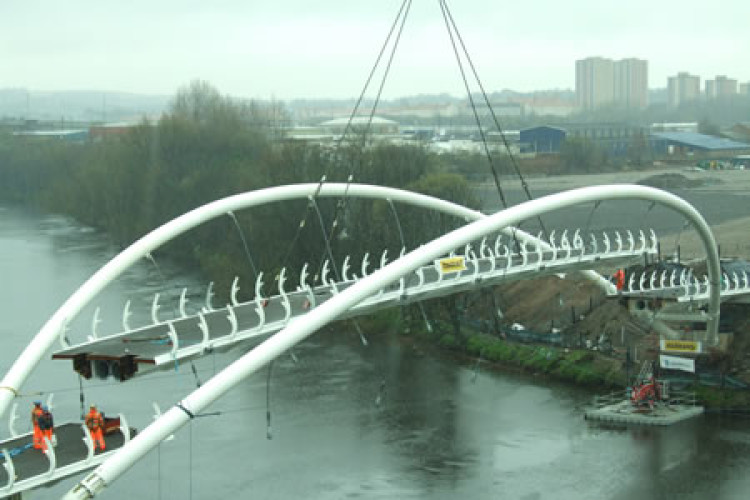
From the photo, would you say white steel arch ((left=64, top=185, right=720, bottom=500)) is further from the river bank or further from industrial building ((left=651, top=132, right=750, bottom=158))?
industrial building ((left=651, top=132, right=750, bottom=158))

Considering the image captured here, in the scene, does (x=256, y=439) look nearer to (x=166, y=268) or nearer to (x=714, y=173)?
(x=166, y=268)

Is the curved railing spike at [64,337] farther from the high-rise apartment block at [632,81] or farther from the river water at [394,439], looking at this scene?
the high-rise apartment block at [632,81]

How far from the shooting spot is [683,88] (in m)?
85.7

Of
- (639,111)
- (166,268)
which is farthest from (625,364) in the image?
(639,111)

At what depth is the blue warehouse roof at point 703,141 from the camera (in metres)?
57.4

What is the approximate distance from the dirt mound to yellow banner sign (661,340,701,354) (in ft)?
76.4

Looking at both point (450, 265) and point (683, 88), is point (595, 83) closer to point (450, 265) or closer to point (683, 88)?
point (683, 88)

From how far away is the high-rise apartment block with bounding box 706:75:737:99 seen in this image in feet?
257

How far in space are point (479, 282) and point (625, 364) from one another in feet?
32.4

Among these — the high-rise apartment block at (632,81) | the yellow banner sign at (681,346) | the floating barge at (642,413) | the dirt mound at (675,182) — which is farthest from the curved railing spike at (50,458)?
the high-rise apartment block at (632,81)

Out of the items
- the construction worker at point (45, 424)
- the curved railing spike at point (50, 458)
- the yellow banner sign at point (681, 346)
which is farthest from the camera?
the yellow banner sign at point (681, 346)

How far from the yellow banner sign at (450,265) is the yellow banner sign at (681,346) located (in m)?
9.31

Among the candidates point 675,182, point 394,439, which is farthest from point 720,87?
point 394,439

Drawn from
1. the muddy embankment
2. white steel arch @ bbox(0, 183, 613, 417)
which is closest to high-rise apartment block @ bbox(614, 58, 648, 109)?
the muddy embankment
